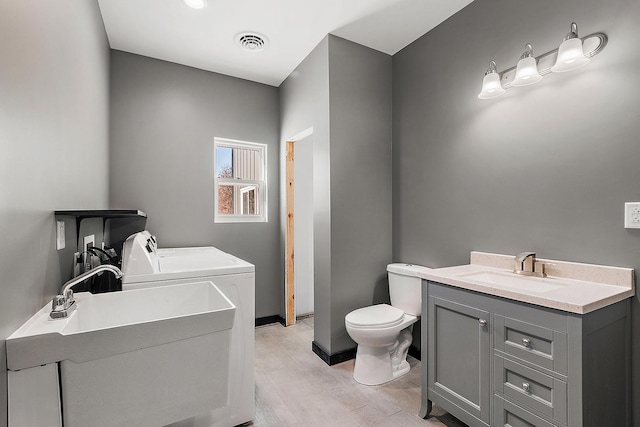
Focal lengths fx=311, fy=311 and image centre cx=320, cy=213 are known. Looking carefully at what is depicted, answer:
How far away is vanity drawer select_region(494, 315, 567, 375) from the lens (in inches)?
50.0

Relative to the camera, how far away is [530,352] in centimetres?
137

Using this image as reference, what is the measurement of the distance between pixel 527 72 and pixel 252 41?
212 cm

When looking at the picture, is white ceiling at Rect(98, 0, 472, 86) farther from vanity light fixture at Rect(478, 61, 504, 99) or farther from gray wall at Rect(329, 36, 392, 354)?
vanity light fixture at Rect(478, 61, 504, 99)

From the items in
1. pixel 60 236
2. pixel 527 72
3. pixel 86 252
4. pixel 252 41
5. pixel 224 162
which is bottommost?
pixel 86 252

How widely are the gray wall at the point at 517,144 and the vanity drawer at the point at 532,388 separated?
0.57m

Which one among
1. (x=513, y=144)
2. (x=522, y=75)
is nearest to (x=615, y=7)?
(x=522, y=75)

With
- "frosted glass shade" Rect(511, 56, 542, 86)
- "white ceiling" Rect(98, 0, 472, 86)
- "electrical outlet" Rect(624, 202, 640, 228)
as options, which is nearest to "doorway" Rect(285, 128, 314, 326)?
"white ceiling" Rect(98, 0, 472, 86)

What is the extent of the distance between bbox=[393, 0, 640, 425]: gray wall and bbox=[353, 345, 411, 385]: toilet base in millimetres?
829

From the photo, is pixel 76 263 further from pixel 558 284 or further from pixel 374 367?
pixel 558 284

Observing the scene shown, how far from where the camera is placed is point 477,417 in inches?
62.3

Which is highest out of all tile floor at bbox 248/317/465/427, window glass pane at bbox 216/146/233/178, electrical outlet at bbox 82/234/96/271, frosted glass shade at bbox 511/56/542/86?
frosted glass shade at bbox 511/56/542/86

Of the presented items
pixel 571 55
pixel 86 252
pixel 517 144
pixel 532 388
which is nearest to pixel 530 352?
pixel 532 388

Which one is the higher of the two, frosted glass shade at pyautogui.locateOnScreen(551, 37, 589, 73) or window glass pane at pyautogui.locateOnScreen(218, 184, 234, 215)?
frosted glass shade at pyautogui.locateOnScreen(551, 37, 589, 73)

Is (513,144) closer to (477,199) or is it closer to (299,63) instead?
(477,199)
